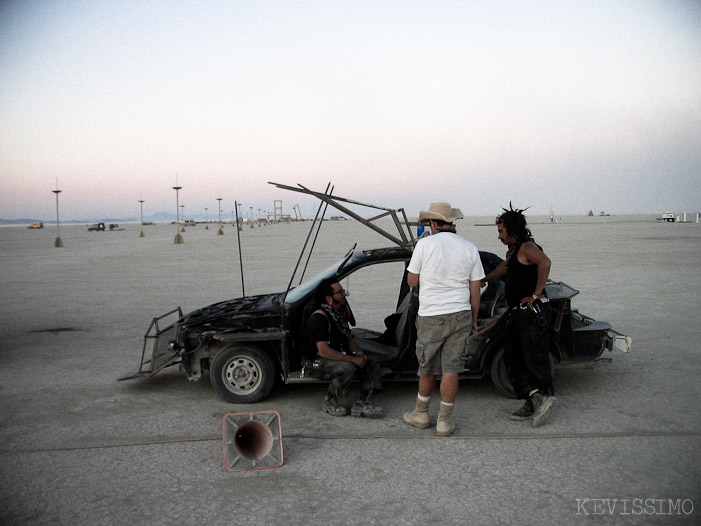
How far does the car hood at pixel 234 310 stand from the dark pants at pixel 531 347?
222cm

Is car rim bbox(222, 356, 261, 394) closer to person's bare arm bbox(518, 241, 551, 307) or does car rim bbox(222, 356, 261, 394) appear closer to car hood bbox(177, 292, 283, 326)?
car hood bbox(177, 292, 283, 326)

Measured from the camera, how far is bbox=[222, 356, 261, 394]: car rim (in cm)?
549

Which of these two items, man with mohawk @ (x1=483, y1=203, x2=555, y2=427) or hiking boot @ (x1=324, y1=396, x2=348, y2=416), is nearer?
man with mohawk @ (x1=483, y1=203, x2=555, y2=427)

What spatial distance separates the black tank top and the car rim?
8.03 ft

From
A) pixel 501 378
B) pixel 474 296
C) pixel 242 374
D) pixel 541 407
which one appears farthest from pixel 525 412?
pixel 242 374

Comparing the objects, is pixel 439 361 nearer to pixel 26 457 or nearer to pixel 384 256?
pixel 384 256

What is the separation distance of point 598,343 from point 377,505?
307 cm

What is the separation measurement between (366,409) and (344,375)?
356 mm

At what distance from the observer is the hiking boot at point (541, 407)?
15.9ft

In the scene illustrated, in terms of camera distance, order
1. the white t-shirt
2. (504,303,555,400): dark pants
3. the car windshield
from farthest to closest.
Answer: the car windshield
(504,303,555,400): dark pants
the white t-shirt

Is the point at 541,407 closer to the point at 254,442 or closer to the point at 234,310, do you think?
the point at 254,442

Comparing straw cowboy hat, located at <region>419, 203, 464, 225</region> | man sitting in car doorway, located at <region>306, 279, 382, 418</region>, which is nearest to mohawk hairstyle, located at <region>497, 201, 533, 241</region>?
straw cowboy hat, located at <region>419, 203, 464, 225</region>

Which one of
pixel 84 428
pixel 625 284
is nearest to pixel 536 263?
pixel 84 428

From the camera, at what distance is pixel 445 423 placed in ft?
15.4
